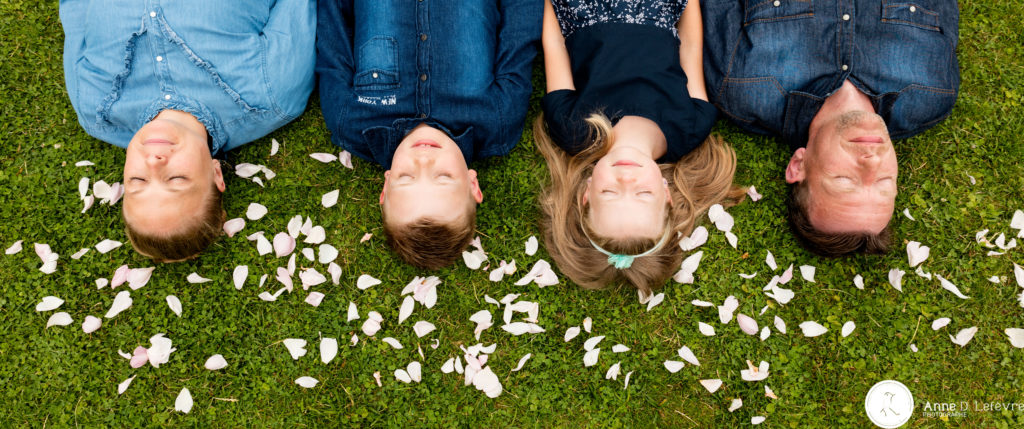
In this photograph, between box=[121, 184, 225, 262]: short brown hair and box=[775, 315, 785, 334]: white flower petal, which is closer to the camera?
box=[121, 184, 225, 262]: short brown hair

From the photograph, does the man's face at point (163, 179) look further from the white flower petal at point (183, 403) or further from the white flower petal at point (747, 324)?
the white flower petal at point (747, 324)

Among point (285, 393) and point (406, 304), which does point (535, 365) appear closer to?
point (406, 304)

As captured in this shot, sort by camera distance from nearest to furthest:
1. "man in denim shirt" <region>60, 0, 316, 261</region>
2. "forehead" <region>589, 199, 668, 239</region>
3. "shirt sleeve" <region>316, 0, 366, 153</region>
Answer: "forehead" <region>589, 199, 668, 239</region> → "man in denim shirt" <region>60, 0, 316, 261</region> → "shirt sleeve" <region>316, 0, 366, 153</region>

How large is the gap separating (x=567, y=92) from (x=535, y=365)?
6.29 feet

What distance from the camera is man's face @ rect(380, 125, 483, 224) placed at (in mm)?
3480

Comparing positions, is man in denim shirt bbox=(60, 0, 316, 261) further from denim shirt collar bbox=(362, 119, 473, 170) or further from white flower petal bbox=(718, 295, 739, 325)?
white flower petal bbox=(718, 295, 739, 325)

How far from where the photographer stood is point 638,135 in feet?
12.4

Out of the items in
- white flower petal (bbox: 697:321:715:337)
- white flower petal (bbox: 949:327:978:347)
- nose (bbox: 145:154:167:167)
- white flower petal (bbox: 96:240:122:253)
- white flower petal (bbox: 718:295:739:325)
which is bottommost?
white flower petal (bbox: 949:327:978:347)

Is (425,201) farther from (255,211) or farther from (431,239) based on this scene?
(255,211)

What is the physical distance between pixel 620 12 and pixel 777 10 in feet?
3.47

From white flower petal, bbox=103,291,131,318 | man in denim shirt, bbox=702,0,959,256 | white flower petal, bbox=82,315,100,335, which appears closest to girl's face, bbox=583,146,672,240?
man in denim shirt, bbox=702,0,959,256

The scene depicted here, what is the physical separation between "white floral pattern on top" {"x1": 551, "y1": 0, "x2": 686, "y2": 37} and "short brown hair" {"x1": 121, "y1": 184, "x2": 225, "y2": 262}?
2.68 metres

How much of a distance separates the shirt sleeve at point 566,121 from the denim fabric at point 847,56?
3.60ft

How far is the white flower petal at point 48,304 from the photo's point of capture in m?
4.07
